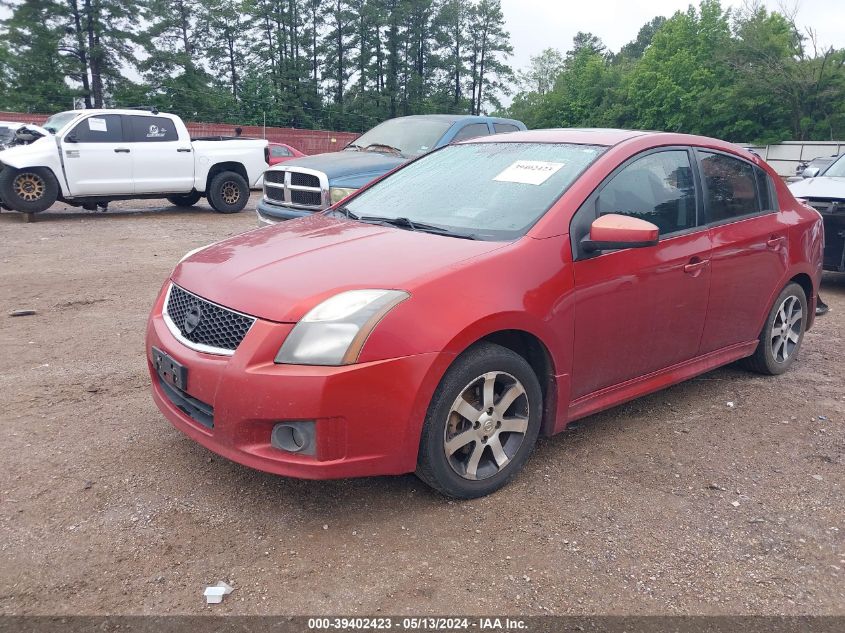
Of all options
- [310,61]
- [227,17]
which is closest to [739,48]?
[310,61]

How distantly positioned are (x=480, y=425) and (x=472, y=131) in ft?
22.9

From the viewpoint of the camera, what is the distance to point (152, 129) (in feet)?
43.2

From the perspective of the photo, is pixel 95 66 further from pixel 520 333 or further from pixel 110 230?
pixel 520 333

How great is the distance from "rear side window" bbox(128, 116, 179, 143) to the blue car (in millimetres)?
5197

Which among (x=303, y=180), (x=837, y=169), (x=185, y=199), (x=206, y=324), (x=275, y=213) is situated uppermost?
(x=837, y=169)

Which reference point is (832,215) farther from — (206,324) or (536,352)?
(206,324)

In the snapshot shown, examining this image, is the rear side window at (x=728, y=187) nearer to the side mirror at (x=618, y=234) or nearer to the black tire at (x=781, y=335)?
the black tire at (x=781, y=335)

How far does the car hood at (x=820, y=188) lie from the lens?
25.5 ft

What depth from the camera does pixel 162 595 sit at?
2529 mm

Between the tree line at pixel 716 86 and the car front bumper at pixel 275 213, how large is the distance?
45.3m

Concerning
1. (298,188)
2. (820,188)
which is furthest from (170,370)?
(820,188)

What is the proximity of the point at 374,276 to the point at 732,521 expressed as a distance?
1875 millimetres

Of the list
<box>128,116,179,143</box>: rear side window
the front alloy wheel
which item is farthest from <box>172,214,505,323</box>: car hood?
<box>128,116,179,143</box>: rear side window

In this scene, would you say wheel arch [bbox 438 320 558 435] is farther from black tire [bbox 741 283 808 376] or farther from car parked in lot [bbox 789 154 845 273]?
car parked in lot [bbox 789 154 845 273]
